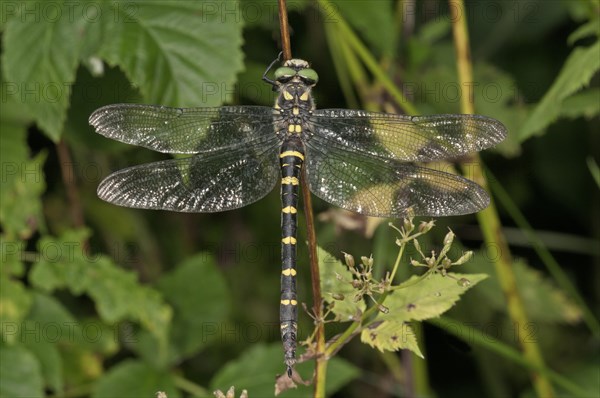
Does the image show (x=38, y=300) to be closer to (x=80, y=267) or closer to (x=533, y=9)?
(x=80, y=267)

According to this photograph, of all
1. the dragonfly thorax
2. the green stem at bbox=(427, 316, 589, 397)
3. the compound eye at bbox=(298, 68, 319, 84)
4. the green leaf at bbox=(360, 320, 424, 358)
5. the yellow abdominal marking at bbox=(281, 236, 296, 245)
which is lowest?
the green leaf at bbox=(360, 320, 424, 358)

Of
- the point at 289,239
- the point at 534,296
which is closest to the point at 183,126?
the point at 289,239

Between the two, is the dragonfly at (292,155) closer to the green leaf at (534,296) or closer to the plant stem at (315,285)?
the plant stem at (315,285)

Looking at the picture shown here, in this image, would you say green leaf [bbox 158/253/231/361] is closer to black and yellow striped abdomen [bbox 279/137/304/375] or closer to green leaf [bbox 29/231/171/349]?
green leaf [bbox 29/231/171/349]

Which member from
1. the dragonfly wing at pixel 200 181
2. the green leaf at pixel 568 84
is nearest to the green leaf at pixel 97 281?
the dragonfly wing at pixel 200 181

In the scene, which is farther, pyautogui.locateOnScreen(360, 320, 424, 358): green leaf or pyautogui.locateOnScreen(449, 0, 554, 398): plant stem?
pyautogui.locateOnScreen(449, 0, 554, 398): plant stem

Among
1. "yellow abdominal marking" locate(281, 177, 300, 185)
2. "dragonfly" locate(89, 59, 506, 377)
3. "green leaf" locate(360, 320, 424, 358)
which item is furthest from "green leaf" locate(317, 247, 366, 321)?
"yellow abdominal marking" locate(281, 177, 300, 185)

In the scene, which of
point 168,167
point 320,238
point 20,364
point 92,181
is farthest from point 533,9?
point 20,364
